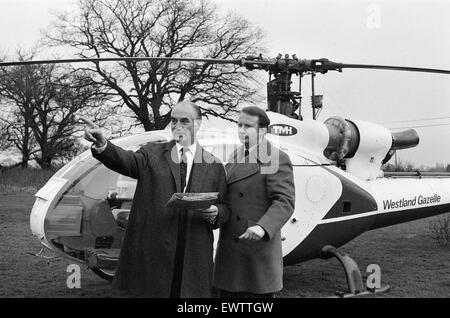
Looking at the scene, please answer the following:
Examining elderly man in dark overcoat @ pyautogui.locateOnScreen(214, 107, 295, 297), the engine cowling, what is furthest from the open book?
the engine cowling

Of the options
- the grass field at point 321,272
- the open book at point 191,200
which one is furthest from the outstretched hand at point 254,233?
the grass field at point 321,272

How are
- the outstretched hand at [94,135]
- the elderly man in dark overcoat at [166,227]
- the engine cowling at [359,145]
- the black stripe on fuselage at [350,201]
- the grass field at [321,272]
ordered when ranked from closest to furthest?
the outstretched hand at [94,135]
the elderly man in dark overcoat at [166,227]
the black stripe on fuselage at [350,201]
the engine cowling at [359,145]
the grass field at [321,272]

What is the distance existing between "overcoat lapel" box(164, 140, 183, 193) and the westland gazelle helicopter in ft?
5.89

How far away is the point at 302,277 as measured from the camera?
676 centimetres

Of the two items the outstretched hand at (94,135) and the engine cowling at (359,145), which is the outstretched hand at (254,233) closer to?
the outstretched hand at (94,135)

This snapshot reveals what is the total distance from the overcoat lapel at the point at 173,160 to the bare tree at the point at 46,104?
2431cm

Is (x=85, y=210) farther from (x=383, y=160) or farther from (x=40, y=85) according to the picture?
(x=40, y=85)

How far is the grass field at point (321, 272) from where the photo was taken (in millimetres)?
5941

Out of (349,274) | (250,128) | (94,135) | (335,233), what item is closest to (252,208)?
(250,128)

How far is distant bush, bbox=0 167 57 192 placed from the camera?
24.5 metres

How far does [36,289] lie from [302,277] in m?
3.29

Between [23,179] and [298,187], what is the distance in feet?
78.5

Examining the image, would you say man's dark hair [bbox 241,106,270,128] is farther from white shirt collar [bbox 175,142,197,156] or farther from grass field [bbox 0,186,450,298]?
grass field [bbox 0,186,450,298]

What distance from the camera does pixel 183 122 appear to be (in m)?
2.80
